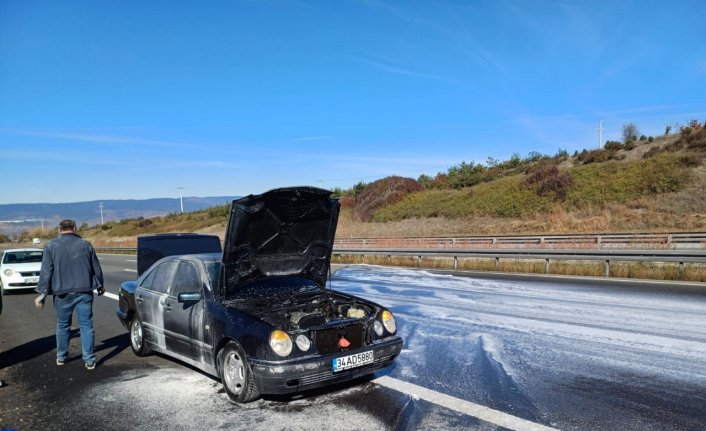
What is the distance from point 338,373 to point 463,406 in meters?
1.21

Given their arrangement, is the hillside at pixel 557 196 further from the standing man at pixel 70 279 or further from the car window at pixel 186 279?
the standing man at pixel 70 279

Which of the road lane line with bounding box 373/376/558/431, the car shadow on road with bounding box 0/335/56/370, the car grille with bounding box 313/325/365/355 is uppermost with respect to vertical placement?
the car grille with bounding box 313/325/365/355

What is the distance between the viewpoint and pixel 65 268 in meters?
6.29

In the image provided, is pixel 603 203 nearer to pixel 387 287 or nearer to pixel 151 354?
pixel 387 287

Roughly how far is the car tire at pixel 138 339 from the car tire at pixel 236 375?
221 centimetres

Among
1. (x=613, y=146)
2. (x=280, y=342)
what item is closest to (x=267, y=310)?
(x=280, y=342)

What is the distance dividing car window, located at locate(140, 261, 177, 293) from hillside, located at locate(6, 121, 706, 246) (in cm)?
2614

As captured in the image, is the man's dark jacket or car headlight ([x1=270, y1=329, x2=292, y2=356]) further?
the man's dark jacket

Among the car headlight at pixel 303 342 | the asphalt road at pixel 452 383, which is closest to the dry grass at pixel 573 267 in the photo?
the asphalt road at pixel 452 383

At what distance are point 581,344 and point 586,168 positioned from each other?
33759 millimetres

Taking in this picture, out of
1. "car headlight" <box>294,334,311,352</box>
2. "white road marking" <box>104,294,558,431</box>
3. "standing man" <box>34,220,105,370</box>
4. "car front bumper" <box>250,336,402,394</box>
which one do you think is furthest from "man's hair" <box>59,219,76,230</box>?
"white road marking" <box>104,294,558,431</box>

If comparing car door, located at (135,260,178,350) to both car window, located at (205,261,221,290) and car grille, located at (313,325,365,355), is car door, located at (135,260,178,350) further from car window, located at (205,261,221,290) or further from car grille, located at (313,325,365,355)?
car grille, located at (313,325,365,355)

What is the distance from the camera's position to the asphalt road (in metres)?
4.57

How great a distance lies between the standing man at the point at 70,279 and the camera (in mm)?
6258
